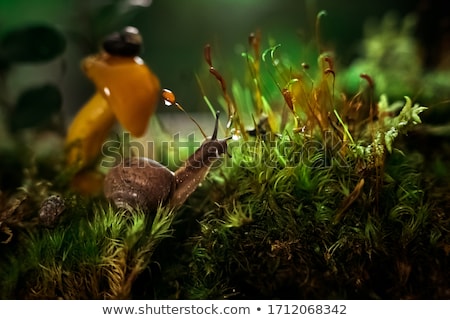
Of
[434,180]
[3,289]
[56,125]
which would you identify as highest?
[434,180]

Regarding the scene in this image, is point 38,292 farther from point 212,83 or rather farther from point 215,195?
point 212,83

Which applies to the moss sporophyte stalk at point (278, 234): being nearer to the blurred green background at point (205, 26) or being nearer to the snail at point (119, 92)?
the snail at point (119, 92)

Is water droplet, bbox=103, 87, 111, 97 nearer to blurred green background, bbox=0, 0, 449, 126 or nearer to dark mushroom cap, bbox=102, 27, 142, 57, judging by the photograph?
dark mushroom cap, bbox=102, 27, 142, 57

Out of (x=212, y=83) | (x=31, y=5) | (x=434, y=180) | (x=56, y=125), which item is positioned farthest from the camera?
(x=31, y=5)

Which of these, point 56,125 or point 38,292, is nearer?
point 38,292

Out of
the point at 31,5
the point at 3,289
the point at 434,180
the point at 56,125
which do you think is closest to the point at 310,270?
the point at 434,180

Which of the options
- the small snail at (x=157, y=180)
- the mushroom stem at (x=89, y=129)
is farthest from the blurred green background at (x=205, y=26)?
the small snail at (x=157, y=180)
